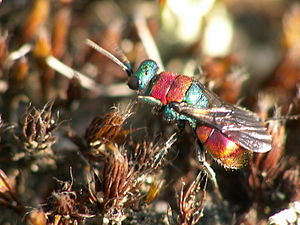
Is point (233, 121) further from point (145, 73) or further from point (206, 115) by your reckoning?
point (145, 73)

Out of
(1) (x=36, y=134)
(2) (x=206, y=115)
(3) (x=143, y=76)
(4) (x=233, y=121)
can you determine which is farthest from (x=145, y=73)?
(1) (x=36, y=134)

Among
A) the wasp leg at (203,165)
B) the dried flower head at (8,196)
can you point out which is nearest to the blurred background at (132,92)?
the dried flower head at (8,196)

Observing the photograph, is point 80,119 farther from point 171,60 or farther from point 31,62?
point 171,60

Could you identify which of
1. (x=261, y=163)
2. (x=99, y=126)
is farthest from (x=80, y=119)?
(x=261, y=163)

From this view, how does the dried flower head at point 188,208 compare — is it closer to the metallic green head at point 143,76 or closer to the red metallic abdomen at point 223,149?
the red metallic abdomen at point 223,149

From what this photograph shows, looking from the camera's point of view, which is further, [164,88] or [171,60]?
[171,60]

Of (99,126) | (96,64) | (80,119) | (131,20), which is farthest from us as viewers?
(131,20)

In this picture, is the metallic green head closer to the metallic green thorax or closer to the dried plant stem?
the metallic green thorax
